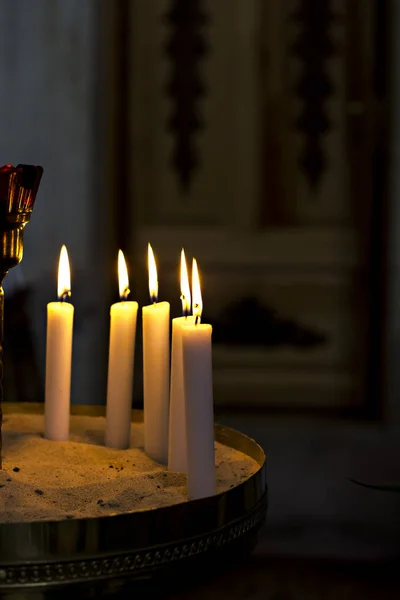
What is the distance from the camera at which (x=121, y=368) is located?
938 millimetres

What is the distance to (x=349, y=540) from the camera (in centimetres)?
268

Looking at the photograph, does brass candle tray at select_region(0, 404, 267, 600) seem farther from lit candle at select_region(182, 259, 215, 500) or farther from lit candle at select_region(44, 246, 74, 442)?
lit candle at select_region(44, 246, 74, 442)

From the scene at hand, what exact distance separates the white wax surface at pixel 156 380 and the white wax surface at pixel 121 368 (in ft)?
0.12

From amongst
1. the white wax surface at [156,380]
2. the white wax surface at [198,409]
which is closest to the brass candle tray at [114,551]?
the white wax surface at [198,409]

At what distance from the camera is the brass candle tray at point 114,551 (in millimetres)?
574

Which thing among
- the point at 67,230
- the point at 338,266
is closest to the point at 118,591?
the point at 67,230

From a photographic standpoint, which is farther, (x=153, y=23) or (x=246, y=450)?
(x=153, y=23)

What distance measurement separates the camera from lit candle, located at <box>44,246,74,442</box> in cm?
93

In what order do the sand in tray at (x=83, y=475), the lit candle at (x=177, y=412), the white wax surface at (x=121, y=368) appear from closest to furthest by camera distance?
the sand in tray at (x=83, y=475)
the lit candle at (x=177, y=412)
the white wax surface at (x=121, y=368)

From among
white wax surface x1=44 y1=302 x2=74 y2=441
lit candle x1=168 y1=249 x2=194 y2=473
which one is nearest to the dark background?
white wax surface x1=44 y1=302 x2=74 y2=441

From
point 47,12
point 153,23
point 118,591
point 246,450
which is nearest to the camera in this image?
point 118,591

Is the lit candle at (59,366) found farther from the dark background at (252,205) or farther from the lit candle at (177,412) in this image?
the dark background at (252,205)

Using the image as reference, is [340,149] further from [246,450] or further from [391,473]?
[246,450]

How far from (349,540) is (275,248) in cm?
99
